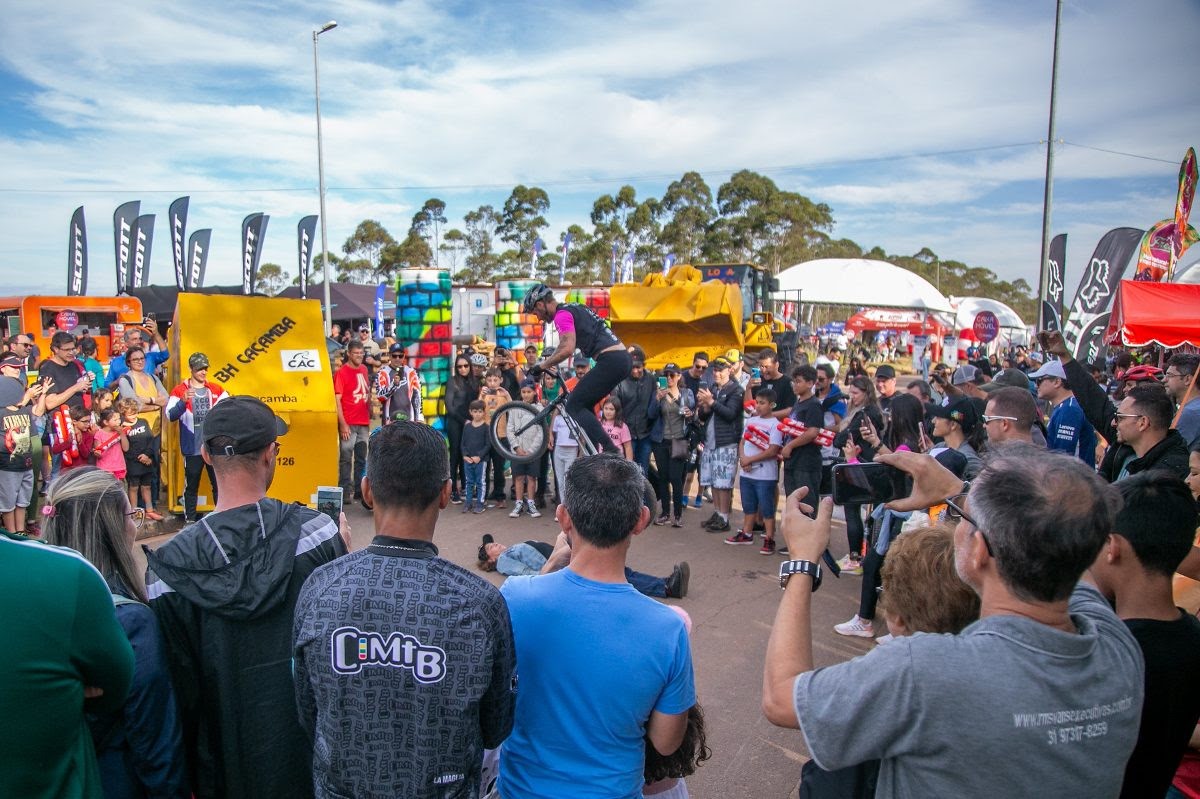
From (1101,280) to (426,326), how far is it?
11.5 m

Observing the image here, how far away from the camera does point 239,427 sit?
2332 millimetres

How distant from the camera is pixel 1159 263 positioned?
14.4m

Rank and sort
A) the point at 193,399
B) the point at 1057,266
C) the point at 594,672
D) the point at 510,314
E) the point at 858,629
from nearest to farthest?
the point at 594,672
the point at 858,629
the point at 193,399
the point at 1057,266
the point at 510,314

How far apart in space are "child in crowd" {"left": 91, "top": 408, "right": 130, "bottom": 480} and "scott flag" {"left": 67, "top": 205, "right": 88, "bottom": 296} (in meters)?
21.6

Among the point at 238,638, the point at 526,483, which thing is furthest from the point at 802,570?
the point at 526,483

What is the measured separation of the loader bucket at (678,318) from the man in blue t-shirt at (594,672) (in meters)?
12.5

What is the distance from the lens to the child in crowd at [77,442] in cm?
723

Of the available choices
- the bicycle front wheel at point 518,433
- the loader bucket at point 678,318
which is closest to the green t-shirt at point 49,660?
the bicycle front wheel at point 518,433

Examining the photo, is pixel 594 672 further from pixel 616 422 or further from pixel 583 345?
pixel 616 422

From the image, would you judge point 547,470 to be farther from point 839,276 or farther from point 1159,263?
point 839,276

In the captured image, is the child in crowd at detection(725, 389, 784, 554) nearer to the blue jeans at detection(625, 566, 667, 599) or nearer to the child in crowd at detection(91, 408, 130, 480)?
the blue jeans at detection(625, 566, 667, 599)

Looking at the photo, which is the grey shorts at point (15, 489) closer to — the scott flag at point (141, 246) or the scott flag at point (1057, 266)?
the scott flag at point (1057, 266)

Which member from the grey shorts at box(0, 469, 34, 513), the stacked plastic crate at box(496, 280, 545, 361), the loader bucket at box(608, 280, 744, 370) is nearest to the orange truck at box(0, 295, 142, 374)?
the stacked plastic crate at box(496, 280, 545, 361)

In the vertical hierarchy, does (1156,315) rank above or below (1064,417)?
above
